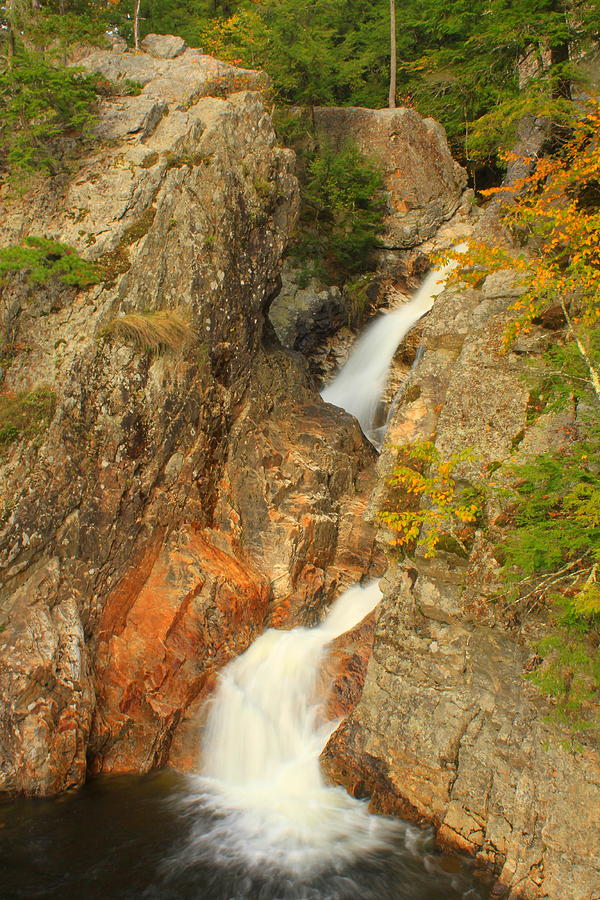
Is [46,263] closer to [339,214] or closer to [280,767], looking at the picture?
[280,767]

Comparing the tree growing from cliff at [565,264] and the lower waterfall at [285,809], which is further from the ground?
the tree growing from cliff at [565,264]

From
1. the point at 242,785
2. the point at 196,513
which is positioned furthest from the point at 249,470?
the point at 242,785

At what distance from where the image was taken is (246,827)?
8.31 meters

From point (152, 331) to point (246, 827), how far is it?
8.34 metres

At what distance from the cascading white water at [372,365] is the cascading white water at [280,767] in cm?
575

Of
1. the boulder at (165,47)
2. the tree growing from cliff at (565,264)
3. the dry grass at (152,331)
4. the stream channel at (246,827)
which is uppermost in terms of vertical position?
the boulder at (165,47)

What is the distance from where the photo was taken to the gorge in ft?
24.5

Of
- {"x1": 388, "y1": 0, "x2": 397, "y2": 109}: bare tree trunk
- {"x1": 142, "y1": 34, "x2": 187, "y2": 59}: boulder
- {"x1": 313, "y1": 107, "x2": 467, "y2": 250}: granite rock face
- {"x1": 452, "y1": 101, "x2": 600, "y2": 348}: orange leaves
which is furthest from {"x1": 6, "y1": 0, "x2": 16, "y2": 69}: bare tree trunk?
{"x1": 388, "y1": 0, "x2": 397, "y2": 109}: bare tree trunk

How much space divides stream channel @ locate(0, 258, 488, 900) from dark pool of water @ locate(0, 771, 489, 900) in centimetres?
2

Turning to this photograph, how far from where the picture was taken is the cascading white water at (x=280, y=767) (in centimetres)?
787

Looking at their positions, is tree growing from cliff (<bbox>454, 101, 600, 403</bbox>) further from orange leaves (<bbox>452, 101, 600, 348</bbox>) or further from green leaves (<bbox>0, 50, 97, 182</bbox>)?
green leaves (<bbox>0, 50, 97, 182</bbox>)

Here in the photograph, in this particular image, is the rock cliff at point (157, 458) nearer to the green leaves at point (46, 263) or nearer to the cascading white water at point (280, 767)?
the green leaves at point (46, 263)

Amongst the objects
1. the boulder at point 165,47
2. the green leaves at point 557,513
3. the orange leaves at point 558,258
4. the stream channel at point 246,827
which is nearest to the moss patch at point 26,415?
the stream channel at point 246,827

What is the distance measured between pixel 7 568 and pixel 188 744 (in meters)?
4.21
